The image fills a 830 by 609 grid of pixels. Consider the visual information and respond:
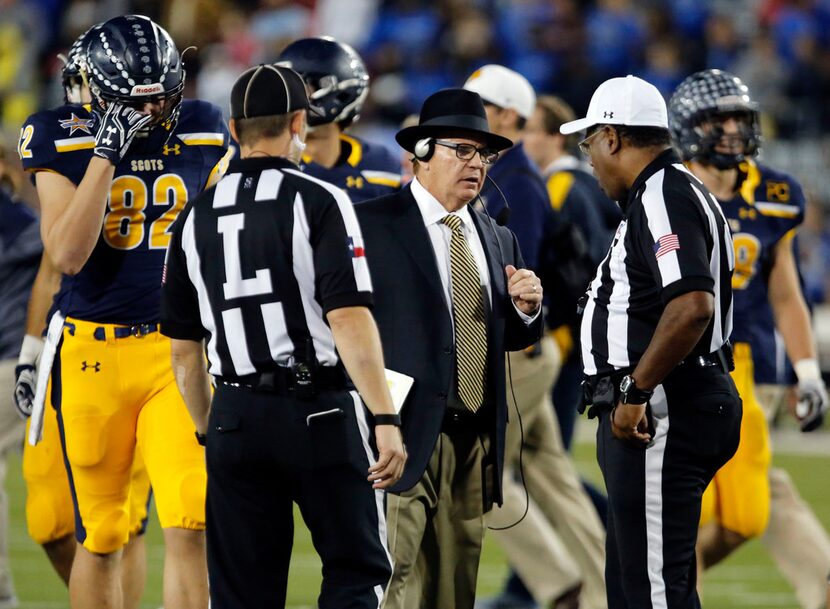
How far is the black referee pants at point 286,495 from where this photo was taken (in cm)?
430

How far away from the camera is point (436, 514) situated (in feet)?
16.8

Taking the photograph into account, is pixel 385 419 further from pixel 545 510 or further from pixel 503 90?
pixel 503 90

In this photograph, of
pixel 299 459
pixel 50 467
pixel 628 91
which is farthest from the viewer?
pixel 50 467

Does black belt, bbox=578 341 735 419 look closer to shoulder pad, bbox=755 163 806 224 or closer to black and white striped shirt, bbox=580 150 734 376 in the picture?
black and white striped shirt, bbox=580 150 734 376

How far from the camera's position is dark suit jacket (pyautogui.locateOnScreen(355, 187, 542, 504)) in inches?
193

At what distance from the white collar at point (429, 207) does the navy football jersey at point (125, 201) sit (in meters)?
0.79

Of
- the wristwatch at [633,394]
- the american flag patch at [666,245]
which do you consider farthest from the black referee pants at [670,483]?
the american flag patch at [666,245]

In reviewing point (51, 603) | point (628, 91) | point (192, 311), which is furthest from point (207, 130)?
point (51, 603)

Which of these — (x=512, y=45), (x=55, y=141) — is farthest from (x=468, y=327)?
(x=512, y=45)

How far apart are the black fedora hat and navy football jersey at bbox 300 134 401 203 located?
1367 millimetres

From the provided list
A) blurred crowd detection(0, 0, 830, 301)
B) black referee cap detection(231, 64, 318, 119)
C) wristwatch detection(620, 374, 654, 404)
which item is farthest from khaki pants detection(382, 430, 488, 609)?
blurred crowd detection(0, 0, 830, 301)

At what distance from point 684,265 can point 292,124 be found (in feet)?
4.10

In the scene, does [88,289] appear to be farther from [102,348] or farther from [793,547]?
[793,547]

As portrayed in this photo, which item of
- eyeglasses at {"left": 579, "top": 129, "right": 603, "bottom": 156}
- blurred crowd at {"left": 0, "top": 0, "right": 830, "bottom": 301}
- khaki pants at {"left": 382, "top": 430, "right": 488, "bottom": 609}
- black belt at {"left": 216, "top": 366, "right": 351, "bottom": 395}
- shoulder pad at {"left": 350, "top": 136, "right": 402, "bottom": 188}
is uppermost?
blurred crowd at {"left": 0, "top": 0, "right": 830, "bottom": 301}
